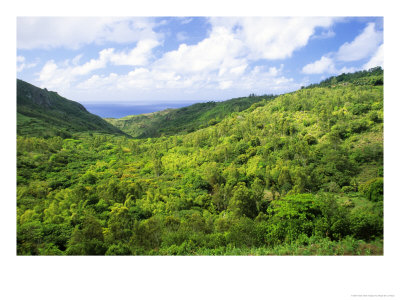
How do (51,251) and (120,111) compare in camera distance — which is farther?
(120,111)

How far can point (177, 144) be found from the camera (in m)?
23.0

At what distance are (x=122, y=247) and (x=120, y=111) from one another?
11603cm

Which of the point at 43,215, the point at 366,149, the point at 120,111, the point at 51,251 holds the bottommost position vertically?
the point at 51,251

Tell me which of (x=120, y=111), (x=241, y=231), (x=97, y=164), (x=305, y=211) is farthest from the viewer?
(x=120, y=111)

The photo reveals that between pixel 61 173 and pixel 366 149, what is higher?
pixel 366 149

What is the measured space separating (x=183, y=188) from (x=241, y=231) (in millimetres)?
5507

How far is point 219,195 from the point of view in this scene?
13.0m

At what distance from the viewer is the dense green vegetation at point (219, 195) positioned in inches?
316

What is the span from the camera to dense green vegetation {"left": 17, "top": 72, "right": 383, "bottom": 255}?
802cm

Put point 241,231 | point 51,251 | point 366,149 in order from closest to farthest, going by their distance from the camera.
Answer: point 51,251
point 241,231
point 366,149

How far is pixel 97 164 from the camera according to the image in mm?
14422
